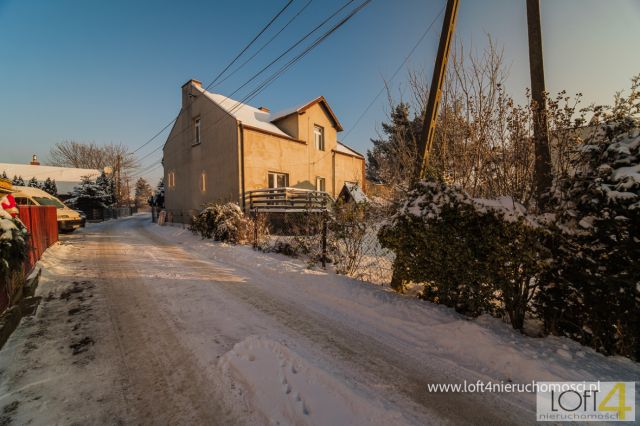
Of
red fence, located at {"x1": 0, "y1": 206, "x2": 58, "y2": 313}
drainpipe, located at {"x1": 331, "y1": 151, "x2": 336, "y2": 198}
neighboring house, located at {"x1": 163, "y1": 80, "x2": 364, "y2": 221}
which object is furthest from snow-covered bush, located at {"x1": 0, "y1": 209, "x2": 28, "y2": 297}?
drainpipe, located at {"x1": 331, "y1": 151, "x2": 336, "y2": 198}

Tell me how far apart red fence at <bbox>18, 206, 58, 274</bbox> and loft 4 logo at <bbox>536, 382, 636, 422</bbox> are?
7145 mm

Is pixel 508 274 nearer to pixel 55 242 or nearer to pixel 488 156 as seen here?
pixel 488 156

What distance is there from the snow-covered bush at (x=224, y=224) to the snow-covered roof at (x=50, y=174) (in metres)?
34.3

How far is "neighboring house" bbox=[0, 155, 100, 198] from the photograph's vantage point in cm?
3328

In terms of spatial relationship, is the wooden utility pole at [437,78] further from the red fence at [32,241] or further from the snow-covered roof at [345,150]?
the snow-covered roof at [345,150]

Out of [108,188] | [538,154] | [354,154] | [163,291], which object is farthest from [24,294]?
[108,188]

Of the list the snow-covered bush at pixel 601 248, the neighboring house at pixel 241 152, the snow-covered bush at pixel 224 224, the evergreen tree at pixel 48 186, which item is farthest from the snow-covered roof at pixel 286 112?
the evergreen tree at pixel 48 186

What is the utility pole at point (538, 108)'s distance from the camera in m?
3.65

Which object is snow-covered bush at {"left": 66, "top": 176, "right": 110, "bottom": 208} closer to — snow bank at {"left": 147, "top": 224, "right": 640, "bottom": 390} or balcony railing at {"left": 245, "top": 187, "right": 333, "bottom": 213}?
balcony railing at {"left": 245, "top": 187, "right": 333, "bottom": 213}

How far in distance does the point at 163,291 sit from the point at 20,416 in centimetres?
285

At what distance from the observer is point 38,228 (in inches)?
260

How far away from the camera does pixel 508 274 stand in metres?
3.10

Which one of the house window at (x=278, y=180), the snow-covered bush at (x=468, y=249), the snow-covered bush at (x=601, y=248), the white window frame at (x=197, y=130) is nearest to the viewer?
the snow-covered bush at (x=601, y=248)

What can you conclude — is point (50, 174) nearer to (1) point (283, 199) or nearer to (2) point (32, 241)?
(1) point (283, 199)
